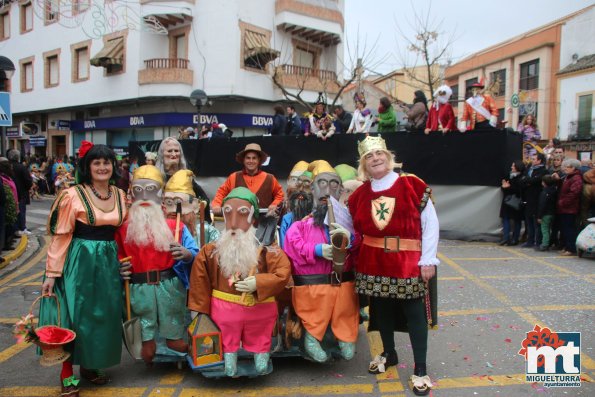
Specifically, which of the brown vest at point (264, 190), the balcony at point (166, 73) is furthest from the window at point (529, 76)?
the brown vest at point (264, 190)

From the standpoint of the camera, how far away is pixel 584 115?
82.0 ft

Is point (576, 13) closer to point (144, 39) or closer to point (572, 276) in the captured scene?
point (144, 39)

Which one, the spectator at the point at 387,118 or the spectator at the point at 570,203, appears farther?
the spectator at the point at 387,118

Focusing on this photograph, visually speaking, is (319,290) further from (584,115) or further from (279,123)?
(584,115)

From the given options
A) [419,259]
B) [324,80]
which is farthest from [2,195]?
[324,80]

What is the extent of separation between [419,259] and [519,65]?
28.8 metres

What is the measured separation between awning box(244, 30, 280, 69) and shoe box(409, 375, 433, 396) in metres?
18.0

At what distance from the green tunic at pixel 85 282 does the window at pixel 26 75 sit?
26331 millimetres

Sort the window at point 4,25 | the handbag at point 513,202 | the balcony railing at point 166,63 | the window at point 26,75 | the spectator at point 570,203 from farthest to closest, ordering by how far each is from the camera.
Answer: the window at point 4,25
the window at point 26,75
the balcony railing at point 166,63
the handbag at point 513,202
the spectator at point 570,203

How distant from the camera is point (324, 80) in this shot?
22141 millimetres

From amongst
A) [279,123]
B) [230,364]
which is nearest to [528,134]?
[279,123]

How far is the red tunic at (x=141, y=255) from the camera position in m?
3.54

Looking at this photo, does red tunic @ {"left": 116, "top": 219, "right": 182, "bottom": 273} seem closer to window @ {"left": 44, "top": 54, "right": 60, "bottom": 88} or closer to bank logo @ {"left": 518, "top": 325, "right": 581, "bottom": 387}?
bank logo @ {"left": 518, "top": 325, "right": 581, "bottom": 387}

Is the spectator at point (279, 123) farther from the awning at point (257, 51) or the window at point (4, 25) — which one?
the window at point (4, 25)
